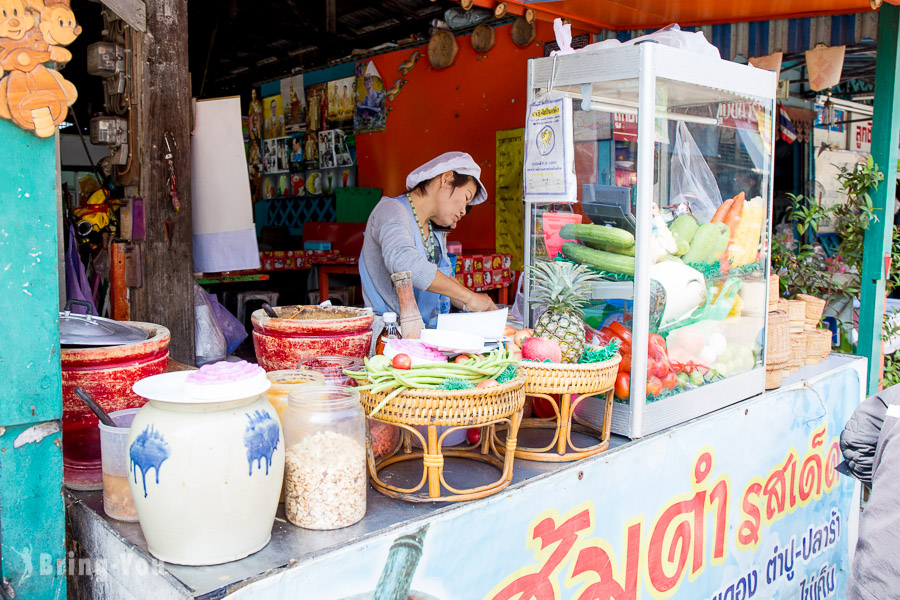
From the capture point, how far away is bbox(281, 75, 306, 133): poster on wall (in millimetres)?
8461

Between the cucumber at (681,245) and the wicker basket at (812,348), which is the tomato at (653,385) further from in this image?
the wicker basket at (812,348)

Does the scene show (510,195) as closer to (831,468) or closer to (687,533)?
(831,468)

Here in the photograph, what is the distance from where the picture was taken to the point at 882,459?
160cm

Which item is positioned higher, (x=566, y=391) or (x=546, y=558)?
(x=566, y=391)

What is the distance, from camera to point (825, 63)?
14.9ft

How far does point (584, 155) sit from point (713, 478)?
118cm

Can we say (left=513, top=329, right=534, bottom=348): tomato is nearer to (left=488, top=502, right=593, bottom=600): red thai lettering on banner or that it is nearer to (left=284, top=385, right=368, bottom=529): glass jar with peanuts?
(left=488, top=502, right=593, bottom=600): red thai lettering on banner

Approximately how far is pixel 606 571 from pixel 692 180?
1293 mm

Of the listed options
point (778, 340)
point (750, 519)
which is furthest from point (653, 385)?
point (778, 340)

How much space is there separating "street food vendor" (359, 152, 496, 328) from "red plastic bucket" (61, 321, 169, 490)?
1252mm

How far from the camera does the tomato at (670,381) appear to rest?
2.15 m

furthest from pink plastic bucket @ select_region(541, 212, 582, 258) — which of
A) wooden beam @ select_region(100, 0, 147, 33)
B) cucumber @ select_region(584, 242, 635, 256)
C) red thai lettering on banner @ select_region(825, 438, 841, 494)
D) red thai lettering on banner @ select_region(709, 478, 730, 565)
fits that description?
wooden beam @ select_region(100, 0, 147, 33)

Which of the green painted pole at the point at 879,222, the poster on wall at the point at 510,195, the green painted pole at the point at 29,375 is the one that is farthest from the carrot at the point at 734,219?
the poster on wall at the point at 510,195

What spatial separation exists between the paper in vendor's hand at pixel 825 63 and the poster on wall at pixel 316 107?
524cm
